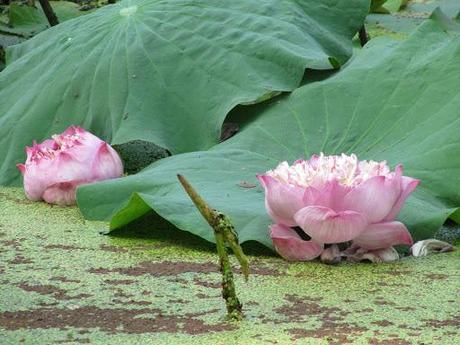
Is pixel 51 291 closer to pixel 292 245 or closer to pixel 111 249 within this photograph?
pixel 111 249

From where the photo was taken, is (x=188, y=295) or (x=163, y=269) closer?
(x=188, y=295)

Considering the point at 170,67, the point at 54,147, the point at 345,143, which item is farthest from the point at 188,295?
the point at 170,67

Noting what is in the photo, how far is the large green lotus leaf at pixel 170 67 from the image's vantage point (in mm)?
2205

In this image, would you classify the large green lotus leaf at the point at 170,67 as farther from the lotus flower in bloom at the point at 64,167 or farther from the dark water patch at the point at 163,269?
the dark water patch at the point at 163,269

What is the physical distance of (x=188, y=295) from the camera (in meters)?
1.46

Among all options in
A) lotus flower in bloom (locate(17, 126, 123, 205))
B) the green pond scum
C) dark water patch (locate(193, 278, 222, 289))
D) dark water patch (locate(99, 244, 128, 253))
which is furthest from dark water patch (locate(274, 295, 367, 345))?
lotus flower in bloom (locate(17, 126, 123, 205))

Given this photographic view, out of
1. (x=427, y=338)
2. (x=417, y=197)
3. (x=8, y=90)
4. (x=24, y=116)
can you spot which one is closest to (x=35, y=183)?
(x=24, y=116)

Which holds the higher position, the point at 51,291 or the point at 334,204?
the point at 334,204

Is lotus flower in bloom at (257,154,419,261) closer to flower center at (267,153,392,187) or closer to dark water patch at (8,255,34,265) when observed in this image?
flower center at (267,153,392,187)

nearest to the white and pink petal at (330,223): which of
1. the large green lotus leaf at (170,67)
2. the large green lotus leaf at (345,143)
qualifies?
the large green lotus leaf at (345,143)

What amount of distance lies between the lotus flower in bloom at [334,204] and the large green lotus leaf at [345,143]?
71mm

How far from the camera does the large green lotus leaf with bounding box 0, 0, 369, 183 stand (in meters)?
2.21

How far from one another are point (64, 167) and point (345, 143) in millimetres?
519

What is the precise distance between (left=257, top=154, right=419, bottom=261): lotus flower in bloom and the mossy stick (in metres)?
0.27
